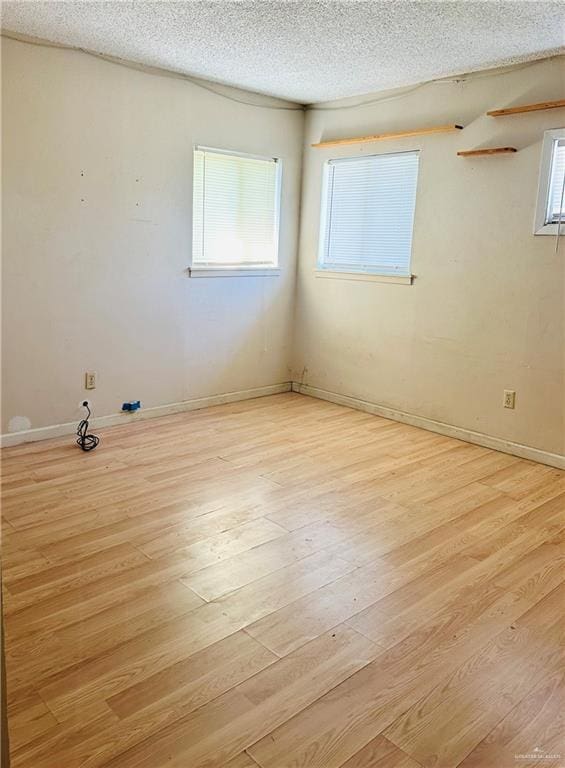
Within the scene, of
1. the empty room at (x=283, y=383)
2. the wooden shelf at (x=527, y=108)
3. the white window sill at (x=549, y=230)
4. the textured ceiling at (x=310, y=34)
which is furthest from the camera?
the white window sill at (x=549, y=230)

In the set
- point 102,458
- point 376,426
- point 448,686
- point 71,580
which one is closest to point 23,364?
point 102,458

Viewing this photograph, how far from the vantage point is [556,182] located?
3703mm

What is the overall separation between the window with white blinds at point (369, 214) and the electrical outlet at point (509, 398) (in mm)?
1167

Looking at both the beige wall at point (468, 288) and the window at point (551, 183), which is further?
the beige wall at point (468, 288)

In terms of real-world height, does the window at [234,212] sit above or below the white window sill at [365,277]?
above

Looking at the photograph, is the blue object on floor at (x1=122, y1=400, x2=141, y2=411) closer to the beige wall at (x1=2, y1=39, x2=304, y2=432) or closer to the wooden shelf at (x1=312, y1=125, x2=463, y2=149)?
the beige wall at (x1=2, y1=39, x2=304, y2=432)

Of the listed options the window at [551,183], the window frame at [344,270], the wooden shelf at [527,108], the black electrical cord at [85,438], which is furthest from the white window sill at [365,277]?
the black electrical cord at [85,438]

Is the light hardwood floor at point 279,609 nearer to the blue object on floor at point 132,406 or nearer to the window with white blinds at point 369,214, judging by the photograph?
the blue object on floor at point 132,406

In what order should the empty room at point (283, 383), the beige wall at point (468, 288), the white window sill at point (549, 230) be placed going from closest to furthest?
the empty room at point (283, 383), the white window sill at point (549, 230), the beige wall at point (468, 288)

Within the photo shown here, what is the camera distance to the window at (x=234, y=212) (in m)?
4.62

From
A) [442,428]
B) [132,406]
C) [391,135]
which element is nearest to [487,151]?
[391,135]

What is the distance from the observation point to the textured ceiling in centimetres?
296

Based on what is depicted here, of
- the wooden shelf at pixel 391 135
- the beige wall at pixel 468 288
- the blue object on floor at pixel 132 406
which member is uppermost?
the wooden shelf at pixel 391 135

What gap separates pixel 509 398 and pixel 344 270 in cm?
174
